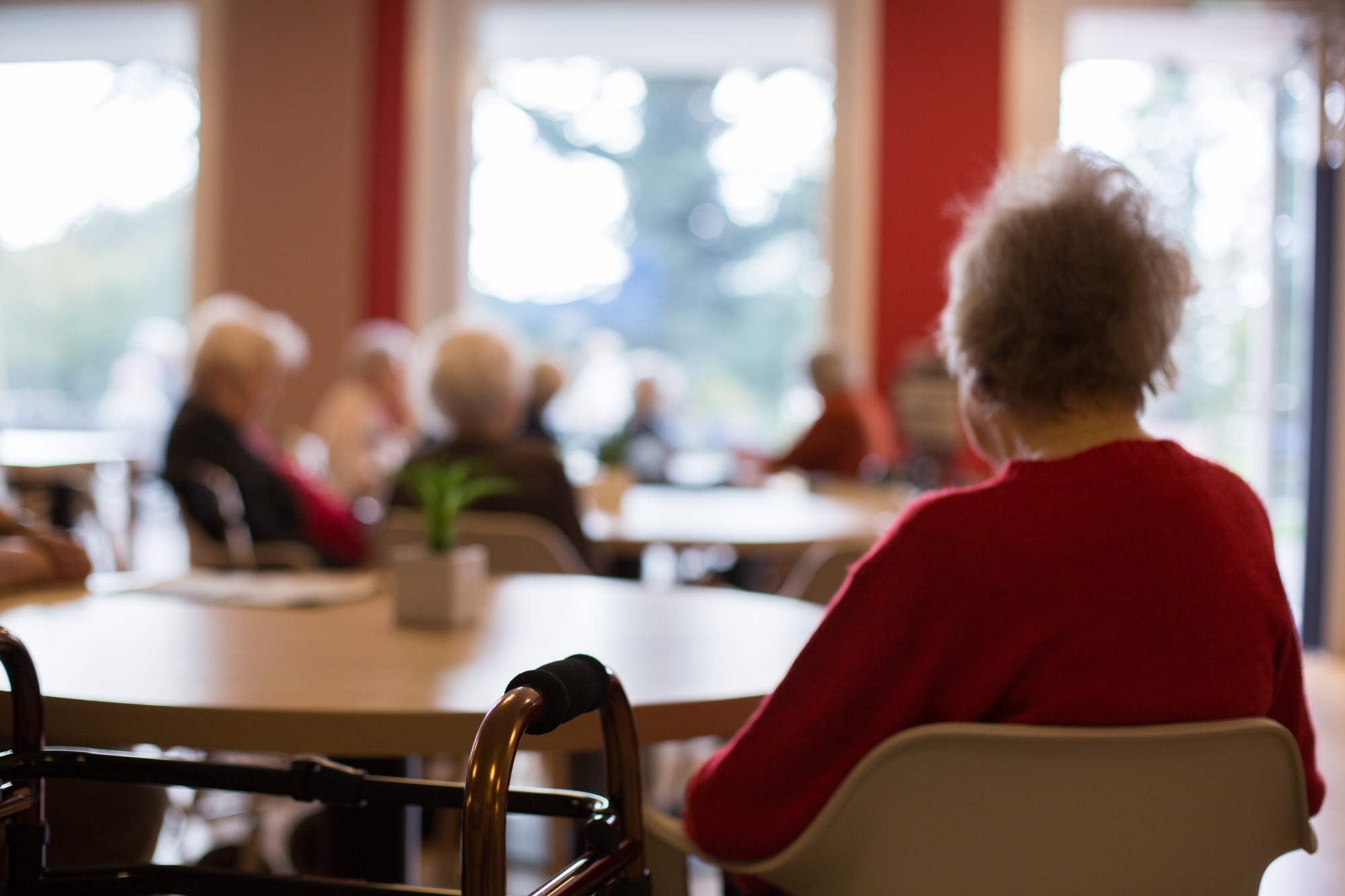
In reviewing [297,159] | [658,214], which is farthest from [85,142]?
[658,214]

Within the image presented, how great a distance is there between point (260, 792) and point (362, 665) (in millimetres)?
476

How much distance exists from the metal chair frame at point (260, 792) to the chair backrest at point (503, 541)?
1536 mm

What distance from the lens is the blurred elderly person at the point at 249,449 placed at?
3547 millimetres

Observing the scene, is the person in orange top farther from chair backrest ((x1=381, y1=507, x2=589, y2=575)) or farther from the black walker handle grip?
the black walker handle grip

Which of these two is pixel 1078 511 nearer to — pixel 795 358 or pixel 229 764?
pixel 229 764

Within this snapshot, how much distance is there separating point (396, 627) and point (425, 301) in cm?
637

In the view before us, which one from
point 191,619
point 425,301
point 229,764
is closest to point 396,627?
point 191,619

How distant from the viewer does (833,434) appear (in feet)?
→ 20.2

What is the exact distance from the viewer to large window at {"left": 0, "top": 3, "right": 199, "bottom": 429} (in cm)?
830

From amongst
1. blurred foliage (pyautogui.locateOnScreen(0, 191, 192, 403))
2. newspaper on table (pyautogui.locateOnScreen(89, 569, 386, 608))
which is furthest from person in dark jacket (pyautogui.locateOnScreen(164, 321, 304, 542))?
blurred foliage (pyautogui.locateOnScreen(0, 191, 192, 403))

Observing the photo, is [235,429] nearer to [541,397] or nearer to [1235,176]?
[541,397]

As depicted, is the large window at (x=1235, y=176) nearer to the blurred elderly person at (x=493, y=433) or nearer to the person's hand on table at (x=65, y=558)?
the blurred elderly person at (x=493, y=433)

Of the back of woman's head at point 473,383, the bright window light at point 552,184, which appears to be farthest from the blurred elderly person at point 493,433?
the bright window light at point 552,184

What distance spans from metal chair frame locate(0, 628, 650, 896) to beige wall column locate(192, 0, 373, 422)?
23.1 ft
